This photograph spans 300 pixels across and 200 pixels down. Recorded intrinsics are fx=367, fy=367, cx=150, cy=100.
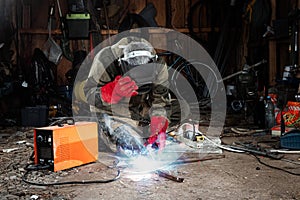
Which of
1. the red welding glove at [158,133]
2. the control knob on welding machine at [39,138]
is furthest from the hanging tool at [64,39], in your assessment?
the control knob on welding machine at [39,138]

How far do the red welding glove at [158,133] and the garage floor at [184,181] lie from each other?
0.21 metres

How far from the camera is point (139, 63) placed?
2963mm

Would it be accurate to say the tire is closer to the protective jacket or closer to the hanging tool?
the hanging tool

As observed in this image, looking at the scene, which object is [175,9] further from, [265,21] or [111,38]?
[265,21]

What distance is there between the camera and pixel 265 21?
5.22 metres

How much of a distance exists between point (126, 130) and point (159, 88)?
63cm

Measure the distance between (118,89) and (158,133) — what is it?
470 mm

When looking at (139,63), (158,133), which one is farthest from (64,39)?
(158,133)

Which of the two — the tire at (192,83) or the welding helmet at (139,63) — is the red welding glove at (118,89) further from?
the tire at (192,83)

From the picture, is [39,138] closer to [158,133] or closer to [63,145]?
[63,145]

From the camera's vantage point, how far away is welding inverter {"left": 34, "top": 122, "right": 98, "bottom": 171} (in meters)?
2.50

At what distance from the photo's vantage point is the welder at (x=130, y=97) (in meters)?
2.89

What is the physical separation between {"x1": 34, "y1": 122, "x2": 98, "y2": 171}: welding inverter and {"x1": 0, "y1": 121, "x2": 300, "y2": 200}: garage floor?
7cm

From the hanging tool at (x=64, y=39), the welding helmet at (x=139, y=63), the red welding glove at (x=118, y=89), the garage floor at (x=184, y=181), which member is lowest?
the garage floor at (x=184, y=181)
